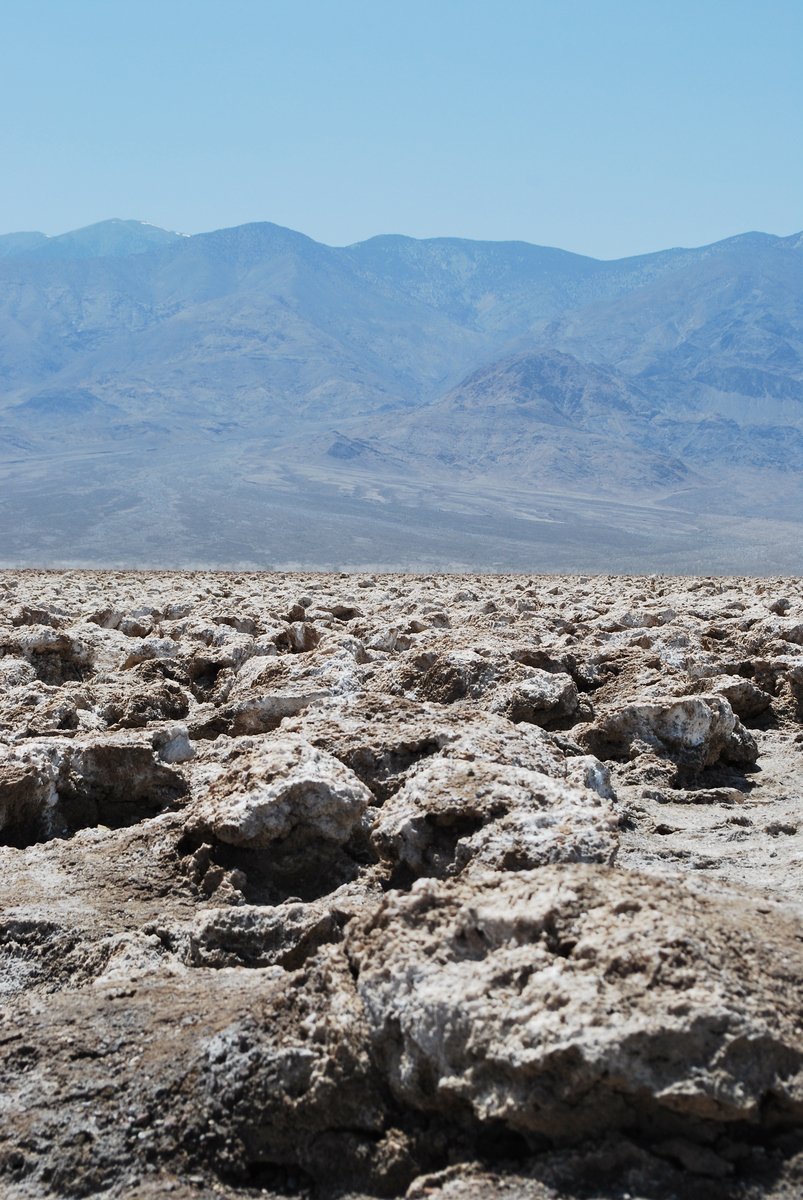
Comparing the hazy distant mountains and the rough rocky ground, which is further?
the hazy distant mountains

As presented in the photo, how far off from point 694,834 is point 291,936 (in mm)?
1748

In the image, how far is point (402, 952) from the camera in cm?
234

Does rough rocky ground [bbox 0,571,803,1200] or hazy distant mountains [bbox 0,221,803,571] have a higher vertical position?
rough rocky ground [bbox 0,571,803,1200]

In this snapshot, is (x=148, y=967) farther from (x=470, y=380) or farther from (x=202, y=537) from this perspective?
(x=470, y=380)

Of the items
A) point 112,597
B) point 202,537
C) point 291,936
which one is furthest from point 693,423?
point 291,936

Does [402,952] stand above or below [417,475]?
above

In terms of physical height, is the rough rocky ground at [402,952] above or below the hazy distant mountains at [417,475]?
above

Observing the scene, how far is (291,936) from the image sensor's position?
9.86ft

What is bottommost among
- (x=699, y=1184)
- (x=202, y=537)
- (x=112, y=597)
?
(x=202, y=537)

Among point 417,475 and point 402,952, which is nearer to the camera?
point 402,952

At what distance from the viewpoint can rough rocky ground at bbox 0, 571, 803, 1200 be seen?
199cm

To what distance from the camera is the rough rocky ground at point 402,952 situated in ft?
6.52

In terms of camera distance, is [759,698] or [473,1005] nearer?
[473,1005]

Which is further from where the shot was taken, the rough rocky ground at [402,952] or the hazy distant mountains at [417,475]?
the hazy distant mountains at [417,475]
